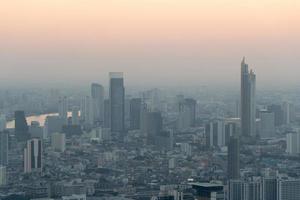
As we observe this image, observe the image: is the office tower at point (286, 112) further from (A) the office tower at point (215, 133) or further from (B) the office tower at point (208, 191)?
(B) the office tower at point (208, 191)

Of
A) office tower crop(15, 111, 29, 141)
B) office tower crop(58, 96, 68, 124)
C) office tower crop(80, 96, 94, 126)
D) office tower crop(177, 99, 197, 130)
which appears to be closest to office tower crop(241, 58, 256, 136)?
office tower crop(177, 99, 197, 130)

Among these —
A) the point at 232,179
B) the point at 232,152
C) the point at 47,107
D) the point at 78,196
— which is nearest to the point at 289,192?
the point at 232,179

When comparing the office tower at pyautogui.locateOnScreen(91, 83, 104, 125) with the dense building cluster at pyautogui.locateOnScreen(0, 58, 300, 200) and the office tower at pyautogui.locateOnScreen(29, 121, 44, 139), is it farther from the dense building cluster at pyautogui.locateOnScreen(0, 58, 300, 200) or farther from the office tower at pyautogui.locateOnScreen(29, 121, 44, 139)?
the office tower at pyautogui.locateOnScreen(29, 121, 44, 139)

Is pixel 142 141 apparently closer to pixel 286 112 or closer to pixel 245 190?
pixel 286 112

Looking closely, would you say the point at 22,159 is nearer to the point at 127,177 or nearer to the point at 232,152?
the point at 127,177

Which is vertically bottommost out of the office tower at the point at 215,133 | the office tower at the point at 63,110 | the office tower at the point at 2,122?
the office tower at the point at 215,133

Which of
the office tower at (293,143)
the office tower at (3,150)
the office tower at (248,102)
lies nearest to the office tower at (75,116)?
the office tower at (3,150)
